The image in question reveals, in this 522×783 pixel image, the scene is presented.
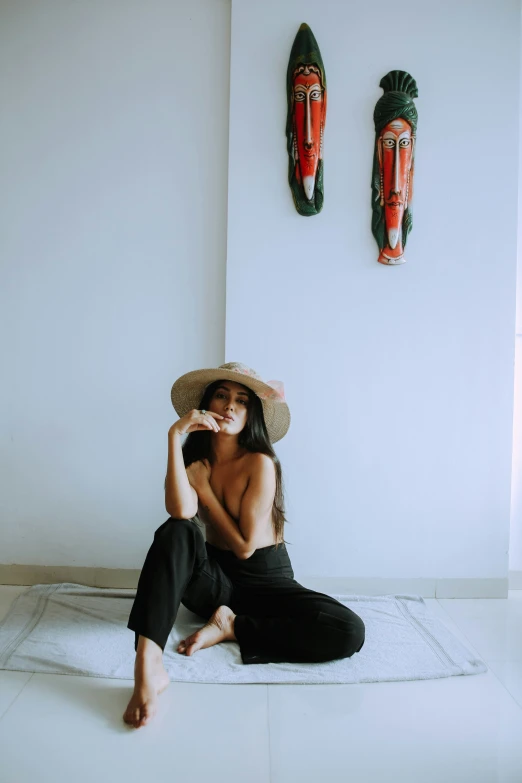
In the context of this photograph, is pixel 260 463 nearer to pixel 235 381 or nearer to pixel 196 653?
pixel 235 381

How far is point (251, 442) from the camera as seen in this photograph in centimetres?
222

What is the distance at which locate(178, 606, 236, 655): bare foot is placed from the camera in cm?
200

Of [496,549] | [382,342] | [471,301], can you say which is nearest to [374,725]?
[496,549]

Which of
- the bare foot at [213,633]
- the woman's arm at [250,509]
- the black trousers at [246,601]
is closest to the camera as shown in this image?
the black trousers at [246,601]

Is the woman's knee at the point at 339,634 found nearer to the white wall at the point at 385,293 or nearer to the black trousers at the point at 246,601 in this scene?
the black trousers at the point at 246,601

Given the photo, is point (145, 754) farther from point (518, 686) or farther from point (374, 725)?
point (518, 686)

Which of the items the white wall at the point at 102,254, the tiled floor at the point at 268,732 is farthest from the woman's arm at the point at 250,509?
the white wall at the point at 102,254

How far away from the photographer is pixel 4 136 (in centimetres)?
264

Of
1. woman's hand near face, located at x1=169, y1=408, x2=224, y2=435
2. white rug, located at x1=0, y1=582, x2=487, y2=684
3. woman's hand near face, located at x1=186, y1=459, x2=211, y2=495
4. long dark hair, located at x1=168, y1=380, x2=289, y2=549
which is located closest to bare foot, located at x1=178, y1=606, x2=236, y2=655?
white rug, located at x1=0, y1=582, x2=487, y2=684

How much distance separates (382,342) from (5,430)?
1649 millimetres

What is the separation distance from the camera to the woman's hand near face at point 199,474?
2211mm

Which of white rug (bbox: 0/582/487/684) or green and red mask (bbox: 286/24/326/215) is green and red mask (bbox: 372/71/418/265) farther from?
white rug (bbox: 0/582/487/684)

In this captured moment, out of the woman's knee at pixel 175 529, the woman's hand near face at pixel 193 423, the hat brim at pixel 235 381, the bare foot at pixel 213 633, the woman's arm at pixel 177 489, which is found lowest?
the bare foot at pixel 213 633

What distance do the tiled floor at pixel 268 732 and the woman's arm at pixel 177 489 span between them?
0.50 metres
